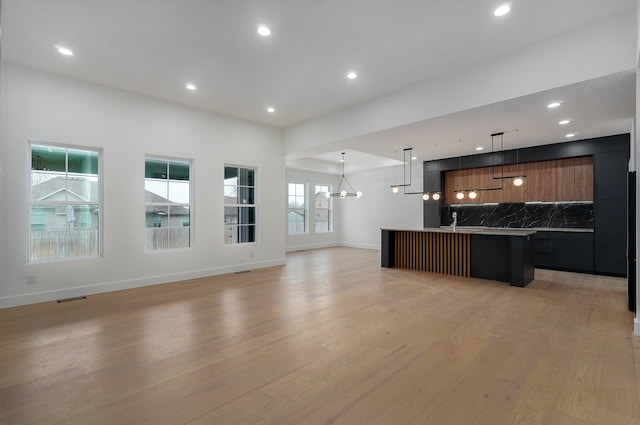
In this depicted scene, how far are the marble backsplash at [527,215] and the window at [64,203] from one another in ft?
27.6

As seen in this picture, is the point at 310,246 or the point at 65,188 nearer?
the point at 65,188

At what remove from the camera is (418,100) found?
4797mm

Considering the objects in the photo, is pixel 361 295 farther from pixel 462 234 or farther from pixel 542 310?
pixel 462 234

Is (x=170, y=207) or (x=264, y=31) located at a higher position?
(x=264, y=31)

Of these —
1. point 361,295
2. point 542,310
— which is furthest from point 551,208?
point 361,295

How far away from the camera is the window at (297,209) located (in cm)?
1050

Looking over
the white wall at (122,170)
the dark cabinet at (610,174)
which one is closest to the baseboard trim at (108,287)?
the white wall at (122,170)

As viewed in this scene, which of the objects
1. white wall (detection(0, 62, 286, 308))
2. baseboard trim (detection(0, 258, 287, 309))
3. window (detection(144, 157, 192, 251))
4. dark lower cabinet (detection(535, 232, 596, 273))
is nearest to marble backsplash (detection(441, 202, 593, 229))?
dark lower cabinet (detection(535, 232, 596, 273))

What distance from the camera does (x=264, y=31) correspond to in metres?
3.41

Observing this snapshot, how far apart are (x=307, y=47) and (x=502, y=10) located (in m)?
2.13

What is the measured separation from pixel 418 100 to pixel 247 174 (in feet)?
13.2

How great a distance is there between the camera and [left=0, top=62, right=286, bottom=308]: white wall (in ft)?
13.6

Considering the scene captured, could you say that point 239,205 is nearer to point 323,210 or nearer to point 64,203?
point 64,203

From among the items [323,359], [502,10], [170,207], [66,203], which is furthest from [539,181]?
[66,203]
